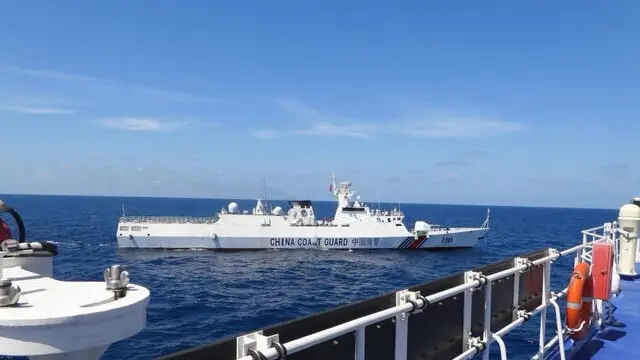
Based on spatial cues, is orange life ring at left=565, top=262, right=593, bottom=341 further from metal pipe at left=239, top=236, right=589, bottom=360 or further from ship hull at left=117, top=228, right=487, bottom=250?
ship hull at left=117, top=228, right=487, bottom=250

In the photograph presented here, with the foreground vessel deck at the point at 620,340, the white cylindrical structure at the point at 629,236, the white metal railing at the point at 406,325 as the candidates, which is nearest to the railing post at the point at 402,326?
the white metal railing at the point at 406,325

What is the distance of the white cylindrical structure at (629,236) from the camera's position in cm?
1063

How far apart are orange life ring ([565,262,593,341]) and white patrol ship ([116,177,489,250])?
151 ft

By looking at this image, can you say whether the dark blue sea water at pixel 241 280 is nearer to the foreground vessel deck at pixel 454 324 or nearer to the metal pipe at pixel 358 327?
the foreground vessel deck at pixel 454 324

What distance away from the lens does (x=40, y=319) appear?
7.05 feet

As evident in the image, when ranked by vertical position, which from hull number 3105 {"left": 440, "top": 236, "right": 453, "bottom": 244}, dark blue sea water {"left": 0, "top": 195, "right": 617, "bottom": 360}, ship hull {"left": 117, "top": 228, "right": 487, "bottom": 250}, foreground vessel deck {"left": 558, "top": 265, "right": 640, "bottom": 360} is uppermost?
foreground vessel deck {"left": 558, "top": 265, "right": 640, "bottom": 360}

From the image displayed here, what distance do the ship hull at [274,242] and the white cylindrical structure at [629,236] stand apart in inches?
1619

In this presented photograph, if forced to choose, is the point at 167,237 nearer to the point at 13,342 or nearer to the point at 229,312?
the point at 229,312

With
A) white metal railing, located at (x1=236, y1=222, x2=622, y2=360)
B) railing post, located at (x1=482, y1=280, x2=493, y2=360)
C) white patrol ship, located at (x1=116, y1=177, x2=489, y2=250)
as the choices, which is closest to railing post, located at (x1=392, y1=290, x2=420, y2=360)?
white metal railing, located at (x1=236, y1=222, x2=622, y2=360)

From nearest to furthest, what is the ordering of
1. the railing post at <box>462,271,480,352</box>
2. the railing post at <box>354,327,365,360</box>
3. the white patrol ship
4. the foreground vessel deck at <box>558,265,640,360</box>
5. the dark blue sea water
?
the railing post at <box>354,327,365,360</box> → the railing post at <box>462,271,480,352</box> → the foreground vessel deck at <box>558,265,640,360</box> → the dark blue sea water → the white patrol ship

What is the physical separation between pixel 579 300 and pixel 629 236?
603 centimetres

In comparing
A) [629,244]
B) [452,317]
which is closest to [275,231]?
[629,244]

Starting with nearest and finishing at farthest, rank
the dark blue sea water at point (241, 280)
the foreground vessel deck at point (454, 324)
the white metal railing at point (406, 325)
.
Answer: the white metal railing at point (406, 325), the foreground vessel deck at point (454, 324), the dark blue sea water at point (241, 280)

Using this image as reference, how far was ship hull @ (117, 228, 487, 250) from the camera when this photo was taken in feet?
169
